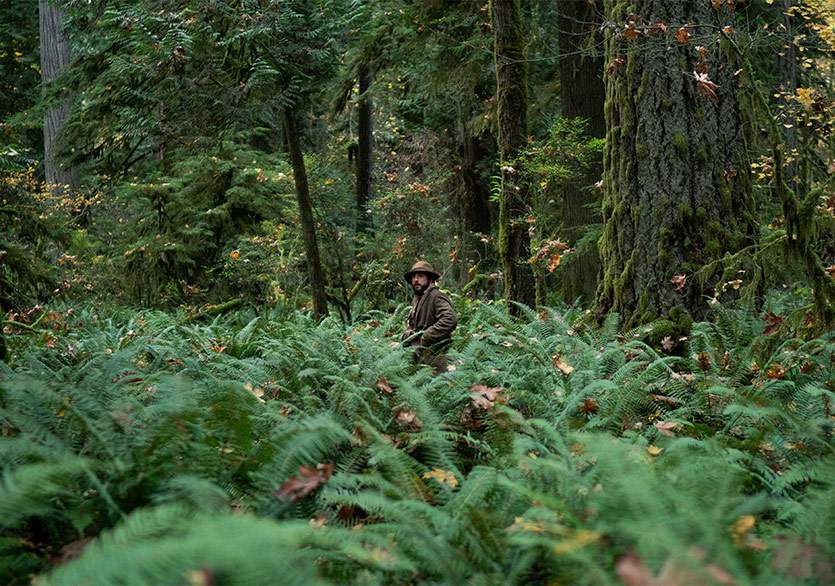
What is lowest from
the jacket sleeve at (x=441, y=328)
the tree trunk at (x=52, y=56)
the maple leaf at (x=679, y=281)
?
the jacket sleeve at (x=441, y=328)

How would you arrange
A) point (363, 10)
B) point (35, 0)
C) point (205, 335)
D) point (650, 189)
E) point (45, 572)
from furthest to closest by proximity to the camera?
point (35, 0)
point (363, 10)
point (205, 335)
point (650, 189)
point (45, 572)

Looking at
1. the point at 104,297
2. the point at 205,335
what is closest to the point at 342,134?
the point at 104,297

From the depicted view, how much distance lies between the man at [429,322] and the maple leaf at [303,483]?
3.29 metres

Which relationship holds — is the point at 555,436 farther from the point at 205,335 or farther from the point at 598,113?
the point at 598,113

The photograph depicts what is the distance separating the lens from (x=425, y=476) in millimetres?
3346

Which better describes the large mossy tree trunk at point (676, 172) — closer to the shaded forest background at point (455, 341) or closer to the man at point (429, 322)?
the shaded forest background at point (455, 341)

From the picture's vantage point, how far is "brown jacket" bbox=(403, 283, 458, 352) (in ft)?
22.2

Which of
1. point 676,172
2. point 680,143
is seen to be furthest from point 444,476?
point 680,143

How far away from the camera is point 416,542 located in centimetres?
238

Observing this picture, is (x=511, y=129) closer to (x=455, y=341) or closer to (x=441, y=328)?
(x=455, y=341)

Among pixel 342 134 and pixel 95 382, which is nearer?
pixel 95 382

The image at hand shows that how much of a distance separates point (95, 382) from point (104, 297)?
11484 mm

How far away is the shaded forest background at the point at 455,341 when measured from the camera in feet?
7.67

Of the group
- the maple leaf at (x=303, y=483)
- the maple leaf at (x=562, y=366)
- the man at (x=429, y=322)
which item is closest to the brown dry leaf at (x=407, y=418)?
the maple leaf at (x=303, y=483)
